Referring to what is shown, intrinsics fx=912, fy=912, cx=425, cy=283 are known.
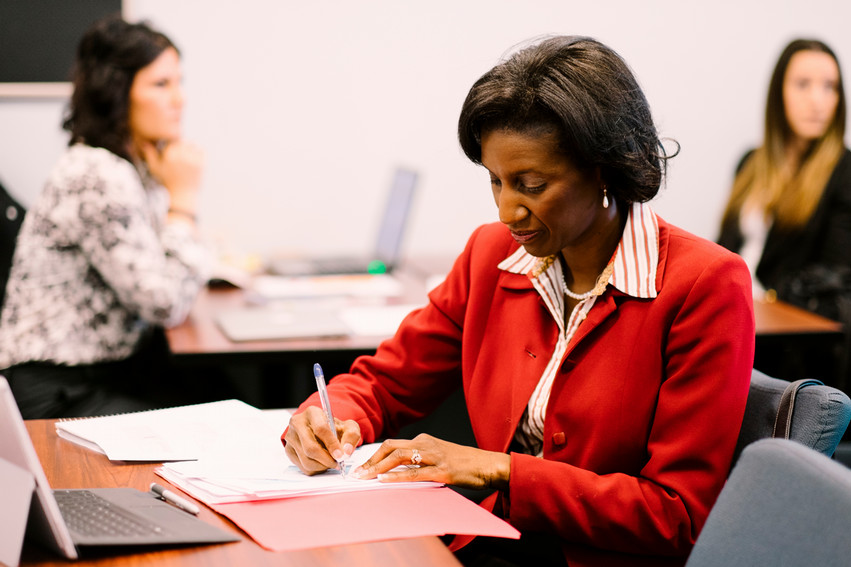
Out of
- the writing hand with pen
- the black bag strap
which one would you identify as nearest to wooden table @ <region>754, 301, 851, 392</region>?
the black bag strap

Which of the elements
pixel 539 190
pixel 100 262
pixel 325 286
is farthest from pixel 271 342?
pixel 539 190

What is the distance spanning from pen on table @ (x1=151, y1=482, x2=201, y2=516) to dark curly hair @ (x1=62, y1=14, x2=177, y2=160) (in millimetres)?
1438

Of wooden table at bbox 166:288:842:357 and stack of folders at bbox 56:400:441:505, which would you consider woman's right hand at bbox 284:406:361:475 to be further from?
wooden table at bbox 166:288:842:357

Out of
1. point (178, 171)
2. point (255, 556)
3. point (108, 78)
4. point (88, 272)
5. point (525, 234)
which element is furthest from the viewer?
point (178, 171)

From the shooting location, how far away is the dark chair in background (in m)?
2.95

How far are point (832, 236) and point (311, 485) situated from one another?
8.98 feet

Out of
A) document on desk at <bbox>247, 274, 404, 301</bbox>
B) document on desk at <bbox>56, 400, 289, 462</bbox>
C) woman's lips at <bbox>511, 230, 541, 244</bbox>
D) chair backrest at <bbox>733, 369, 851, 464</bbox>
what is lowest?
document on desk at <bbox>247, 274, 404, 301</bbox>

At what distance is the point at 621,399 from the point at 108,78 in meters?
1.80

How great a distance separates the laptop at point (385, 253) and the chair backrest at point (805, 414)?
5.97ft

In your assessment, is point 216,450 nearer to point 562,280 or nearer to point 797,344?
point 562,280

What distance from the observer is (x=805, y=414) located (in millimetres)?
1246

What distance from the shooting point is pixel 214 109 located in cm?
350

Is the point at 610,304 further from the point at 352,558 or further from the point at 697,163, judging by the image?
the point at 697,163

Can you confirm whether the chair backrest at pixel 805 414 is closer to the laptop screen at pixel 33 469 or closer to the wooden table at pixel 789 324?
the laptop screen at pixel 33 469
